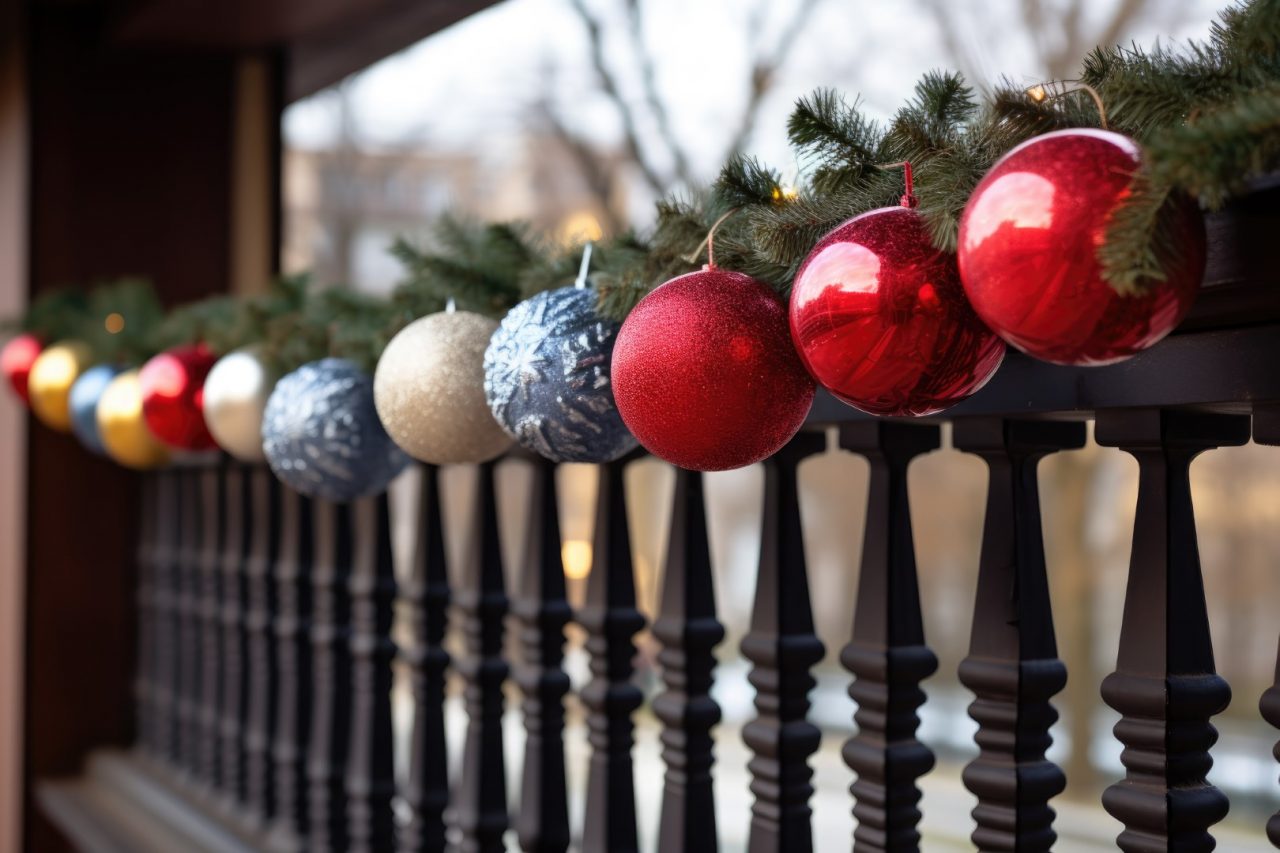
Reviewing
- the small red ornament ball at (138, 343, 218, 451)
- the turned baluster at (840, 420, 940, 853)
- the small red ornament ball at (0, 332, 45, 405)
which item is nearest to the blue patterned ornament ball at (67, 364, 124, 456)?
the small red ornament ball at (0, 332, 45, 405)

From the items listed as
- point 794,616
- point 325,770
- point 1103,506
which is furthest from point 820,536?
point 794,616

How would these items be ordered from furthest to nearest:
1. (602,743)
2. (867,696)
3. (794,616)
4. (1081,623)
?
(1081,623), (602,743), (794,616), (867,696)

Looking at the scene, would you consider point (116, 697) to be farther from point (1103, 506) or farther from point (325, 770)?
point (1103, 506)

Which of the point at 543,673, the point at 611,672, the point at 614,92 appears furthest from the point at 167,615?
the point at 614,92

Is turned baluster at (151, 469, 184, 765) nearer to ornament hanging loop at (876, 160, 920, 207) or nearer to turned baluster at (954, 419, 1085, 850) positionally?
turned baluster at (954, 419, 1085, 850)

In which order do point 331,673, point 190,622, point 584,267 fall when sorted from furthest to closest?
1. point 190,622
2. point 331,673
3. point 584,267

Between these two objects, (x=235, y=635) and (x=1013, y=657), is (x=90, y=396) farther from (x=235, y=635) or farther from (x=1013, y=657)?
(x=1013, y=657)

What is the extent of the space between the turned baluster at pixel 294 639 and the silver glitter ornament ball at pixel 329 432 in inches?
26.8

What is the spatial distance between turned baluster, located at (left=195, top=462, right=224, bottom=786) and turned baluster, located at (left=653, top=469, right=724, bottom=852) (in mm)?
1256

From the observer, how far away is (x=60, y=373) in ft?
6.95

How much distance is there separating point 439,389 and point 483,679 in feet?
1.75

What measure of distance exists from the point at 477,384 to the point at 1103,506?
6214 mm

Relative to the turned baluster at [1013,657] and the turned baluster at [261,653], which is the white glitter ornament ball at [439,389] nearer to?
the turned baluster at [1013,657]

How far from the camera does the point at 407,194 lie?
781cm
